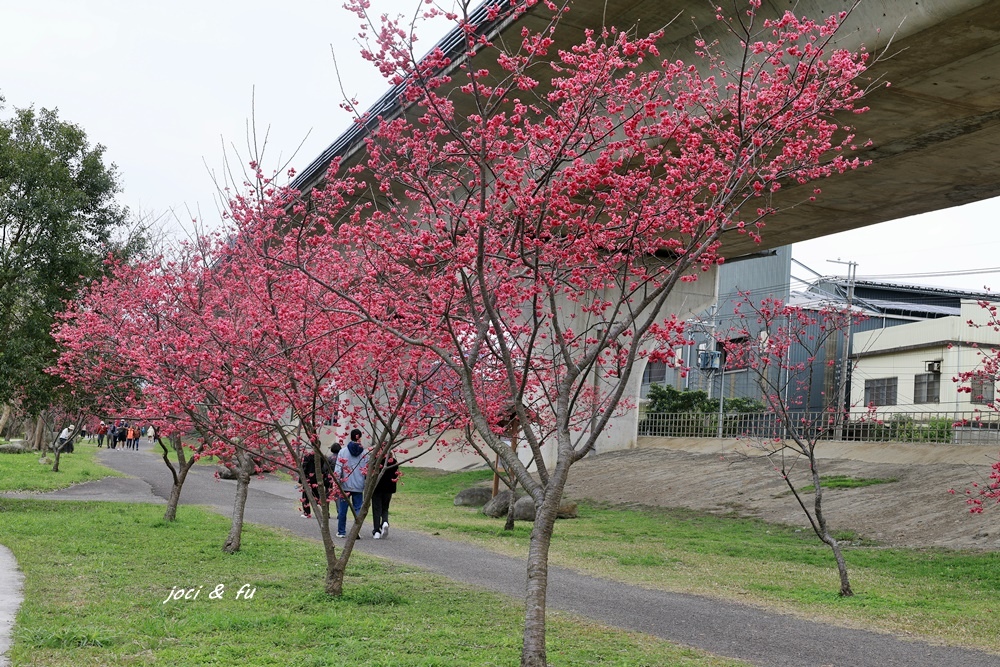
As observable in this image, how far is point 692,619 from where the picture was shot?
Answer: 9586 millimetres

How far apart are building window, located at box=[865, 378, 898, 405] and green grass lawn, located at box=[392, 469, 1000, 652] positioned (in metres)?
19.4

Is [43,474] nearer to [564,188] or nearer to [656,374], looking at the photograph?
[564,188]

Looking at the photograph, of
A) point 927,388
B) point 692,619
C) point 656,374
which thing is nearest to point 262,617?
point 692,619

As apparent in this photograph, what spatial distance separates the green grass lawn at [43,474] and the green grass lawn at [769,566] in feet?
30.2

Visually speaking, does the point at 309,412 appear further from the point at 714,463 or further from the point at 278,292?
the point at 714,463

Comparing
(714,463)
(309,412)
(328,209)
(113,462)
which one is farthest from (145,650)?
(113,462)

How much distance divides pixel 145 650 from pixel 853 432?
2395cm

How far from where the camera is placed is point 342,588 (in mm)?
9922

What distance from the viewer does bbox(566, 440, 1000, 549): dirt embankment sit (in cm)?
1673

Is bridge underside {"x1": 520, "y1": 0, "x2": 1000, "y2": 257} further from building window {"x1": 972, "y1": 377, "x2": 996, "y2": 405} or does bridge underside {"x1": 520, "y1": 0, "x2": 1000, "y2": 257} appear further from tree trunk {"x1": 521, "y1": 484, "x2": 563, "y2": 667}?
tree trunk {"x1": 521, "y1": 484, "x2": 563, "y2": 667}

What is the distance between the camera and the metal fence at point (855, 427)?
80.0 ft

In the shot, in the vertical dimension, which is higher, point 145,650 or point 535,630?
point 535,630

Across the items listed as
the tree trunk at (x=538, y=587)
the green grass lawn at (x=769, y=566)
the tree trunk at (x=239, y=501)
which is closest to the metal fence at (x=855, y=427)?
the green grass lawn at (x=769, y=566)

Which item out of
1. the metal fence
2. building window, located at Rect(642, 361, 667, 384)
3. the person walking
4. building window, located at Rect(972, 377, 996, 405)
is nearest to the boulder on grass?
the metal fence
